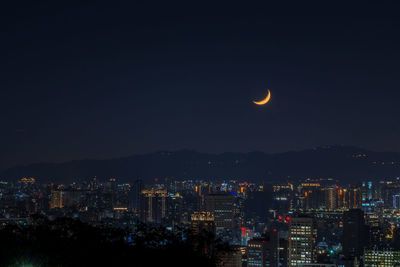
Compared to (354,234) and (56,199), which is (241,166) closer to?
(56,199)

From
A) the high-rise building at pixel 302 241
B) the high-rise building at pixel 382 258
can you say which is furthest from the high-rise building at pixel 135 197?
the high-rise building at pixel 382 258

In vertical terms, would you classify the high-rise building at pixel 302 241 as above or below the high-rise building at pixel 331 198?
below

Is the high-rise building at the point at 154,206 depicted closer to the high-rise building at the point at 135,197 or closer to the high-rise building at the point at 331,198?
the high-rise building at the point at 135,197

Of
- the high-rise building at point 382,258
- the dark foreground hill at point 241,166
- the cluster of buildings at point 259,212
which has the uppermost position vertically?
the dark foreground hill at point 241,166

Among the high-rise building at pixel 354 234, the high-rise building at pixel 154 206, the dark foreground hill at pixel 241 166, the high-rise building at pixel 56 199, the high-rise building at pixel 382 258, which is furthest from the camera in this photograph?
the dark foreground hill at pixel 241 166

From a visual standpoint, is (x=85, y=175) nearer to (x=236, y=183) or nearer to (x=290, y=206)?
(x=236, y=183)

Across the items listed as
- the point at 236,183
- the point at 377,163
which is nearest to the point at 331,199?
the point at 236,183

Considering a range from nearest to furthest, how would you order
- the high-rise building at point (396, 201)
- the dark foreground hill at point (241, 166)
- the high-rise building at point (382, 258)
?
1. the high-rise building at point (382, 258)
2. the high-rise building at point (396, 201)
3. the dark foreground hill at point (241, 166)
